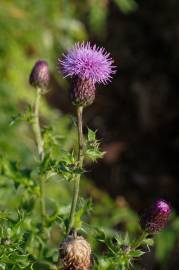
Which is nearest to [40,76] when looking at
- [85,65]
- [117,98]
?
[85,65]

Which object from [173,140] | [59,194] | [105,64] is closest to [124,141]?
[173,140]

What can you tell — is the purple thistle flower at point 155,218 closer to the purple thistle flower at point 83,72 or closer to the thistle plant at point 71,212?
the thistle plant at point 71,212

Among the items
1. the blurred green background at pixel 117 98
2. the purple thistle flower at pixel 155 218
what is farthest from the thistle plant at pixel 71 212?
the blurred green background at pixel 117 98

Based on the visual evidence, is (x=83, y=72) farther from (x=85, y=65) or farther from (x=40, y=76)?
(x=40, y=76)

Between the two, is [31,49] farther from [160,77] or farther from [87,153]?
[87,153]

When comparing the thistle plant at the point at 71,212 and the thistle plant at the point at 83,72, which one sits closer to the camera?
the thistle plant at the point at 71,212

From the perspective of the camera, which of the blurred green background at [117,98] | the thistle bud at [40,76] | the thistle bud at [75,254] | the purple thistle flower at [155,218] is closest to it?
the thistle bud at [75,254]
